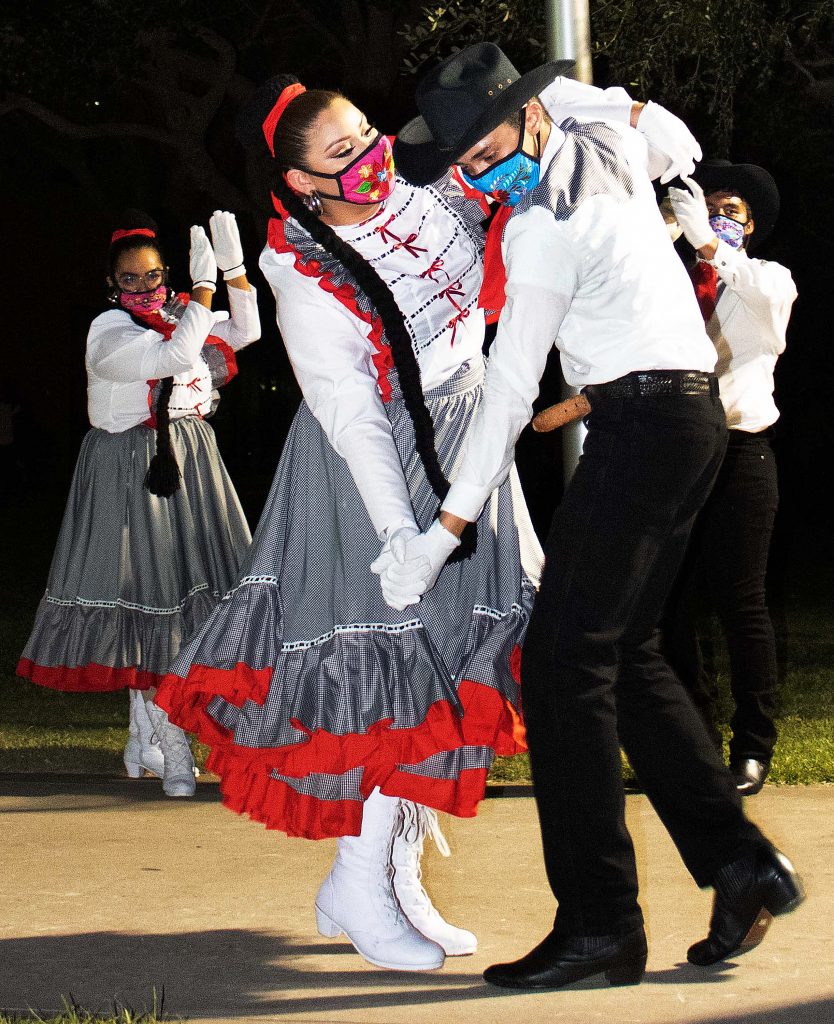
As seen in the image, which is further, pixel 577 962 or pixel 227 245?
pixel 227 245

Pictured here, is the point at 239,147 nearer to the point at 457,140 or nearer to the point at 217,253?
the point at 217,253

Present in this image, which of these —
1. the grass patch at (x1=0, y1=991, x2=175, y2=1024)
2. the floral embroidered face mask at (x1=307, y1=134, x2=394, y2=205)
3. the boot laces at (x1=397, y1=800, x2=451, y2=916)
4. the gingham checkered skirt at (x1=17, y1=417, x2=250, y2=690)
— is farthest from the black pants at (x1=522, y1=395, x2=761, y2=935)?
the gingham checkered skirt at (x1=17, y1=417, x2=250, y2=690)

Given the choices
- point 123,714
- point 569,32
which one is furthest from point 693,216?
point 123,714

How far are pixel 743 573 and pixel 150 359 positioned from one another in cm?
219

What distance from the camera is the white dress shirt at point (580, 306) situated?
3105 millimetres

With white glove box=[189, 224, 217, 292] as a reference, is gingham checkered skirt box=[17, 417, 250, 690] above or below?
below

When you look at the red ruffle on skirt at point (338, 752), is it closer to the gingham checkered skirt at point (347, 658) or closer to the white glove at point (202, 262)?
the gingham checkered skirt at point (347, 658)

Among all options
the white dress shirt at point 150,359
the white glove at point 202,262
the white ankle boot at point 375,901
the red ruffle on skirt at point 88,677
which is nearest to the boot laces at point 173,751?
the red ruffle on skirt at point 88,677

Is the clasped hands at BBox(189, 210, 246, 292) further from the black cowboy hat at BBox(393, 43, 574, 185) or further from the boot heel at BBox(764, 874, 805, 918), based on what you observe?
the boot heel at BBox(764, 874, 805, 918)

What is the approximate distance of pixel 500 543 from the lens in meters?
3.59

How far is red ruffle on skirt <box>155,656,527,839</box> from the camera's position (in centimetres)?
340

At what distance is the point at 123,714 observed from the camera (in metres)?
7.23

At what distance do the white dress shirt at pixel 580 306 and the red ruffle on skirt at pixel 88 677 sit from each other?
8.37 ft

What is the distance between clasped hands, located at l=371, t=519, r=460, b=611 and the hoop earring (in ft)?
2.59
